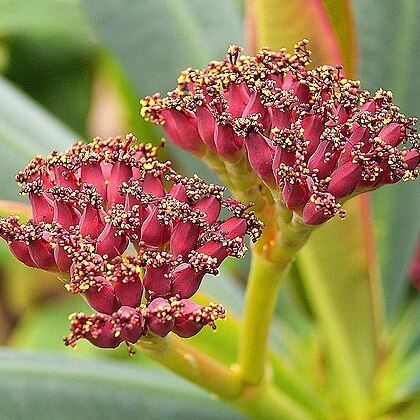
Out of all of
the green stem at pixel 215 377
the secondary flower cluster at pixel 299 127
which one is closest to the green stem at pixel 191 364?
the green stem at pixel 215 377

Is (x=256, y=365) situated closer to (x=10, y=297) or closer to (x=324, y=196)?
(x=324, y=196)

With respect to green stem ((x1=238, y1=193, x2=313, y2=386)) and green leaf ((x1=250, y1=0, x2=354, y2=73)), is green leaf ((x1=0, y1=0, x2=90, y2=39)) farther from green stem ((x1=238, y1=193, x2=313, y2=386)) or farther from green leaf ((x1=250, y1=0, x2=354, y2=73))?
green stem ((x1=238, y1=193, x2=313, y2=386))

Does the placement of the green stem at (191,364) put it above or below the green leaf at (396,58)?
below

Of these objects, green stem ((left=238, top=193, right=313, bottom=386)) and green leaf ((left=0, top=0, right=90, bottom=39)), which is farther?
green leaf ((left=0, top=0, right=90, bottom=39))

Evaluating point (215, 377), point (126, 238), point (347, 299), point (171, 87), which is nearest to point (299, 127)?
point (126, 238)

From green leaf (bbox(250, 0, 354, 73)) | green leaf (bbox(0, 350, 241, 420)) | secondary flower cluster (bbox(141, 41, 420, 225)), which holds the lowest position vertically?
green leaf (bbox(0, 350, 241, 420))

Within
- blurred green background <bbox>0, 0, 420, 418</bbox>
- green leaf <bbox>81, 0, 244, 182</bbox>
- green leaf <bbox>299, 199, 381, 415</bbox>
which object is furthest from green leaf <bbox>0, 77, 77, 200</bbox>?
green leaf <bbox>299, 199, 381, 415</bbox>

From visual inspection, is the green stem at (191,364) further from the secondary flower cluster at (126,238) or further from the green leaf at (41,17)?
the green leaf at (41,17)
